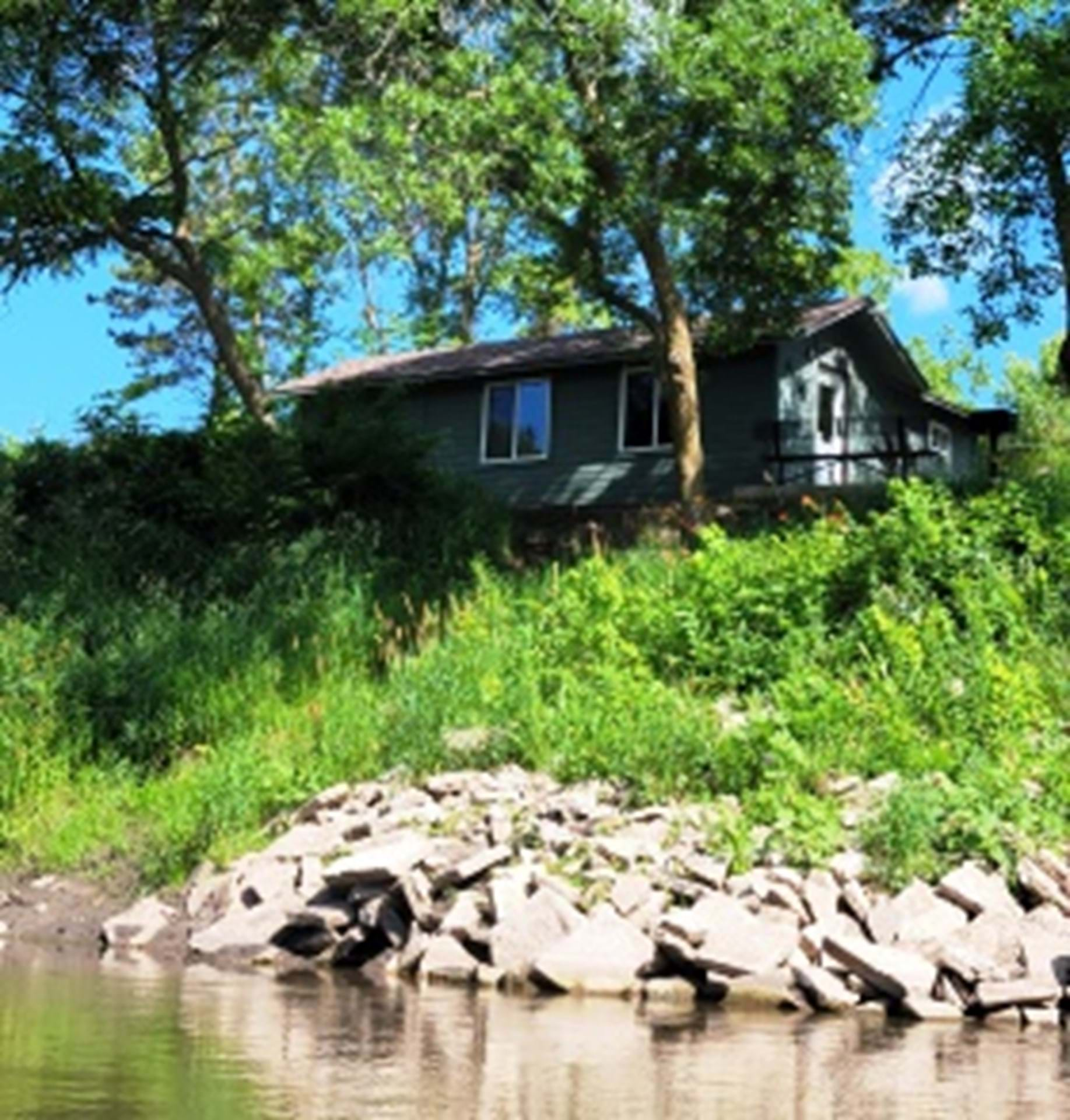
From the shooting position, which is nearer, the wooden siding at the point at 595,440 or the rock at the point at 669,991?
the rock at the point at 669,991

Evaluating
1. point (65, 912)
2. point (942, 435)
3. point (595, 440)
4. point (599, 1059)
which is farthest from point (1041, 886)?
point (942, 435)

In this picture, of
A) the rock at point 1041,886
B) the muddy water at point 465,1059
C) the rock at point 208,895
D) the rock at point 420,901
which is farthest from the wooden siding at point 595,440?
the muddy water at point 465,1059

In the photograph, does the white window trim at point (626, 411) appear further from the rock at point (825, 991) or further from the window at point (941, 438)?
the rock at point (825, 991)

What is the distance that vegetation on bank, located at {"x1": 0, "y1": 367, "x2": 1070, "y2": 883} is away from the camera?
11.8 m

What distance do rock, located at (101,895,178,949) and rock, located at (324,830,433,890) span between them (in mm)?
1341

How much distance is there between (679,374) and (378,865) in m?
16.2

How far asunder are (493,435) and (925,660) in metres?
22.0

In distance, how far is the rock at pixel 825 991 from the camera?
8.97 m

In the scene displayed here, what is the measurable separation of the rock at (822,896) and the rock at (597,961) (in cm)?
91

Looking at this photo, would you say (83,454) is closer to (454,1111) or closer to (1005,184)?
(1005,184)

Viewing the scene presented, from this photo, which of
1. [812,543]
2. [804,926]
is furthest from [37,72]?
[804,926]

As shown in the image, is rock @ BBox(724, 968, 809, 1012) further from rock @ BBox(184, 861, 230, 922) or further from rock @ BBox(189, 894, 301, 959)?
rock @ BBox(184, 861, 230, 922)

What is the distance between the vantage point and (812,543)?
1708 centimetres

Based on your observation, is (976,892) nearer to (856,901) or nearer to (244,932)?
(856,901)
